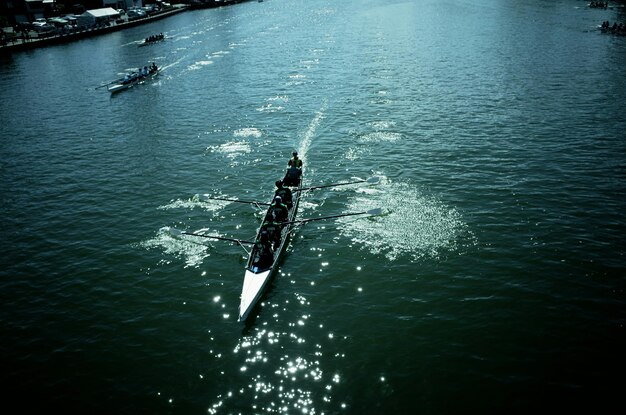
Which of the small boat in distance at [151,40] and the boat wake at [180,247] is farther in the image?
the small boat in distance at [151,40]

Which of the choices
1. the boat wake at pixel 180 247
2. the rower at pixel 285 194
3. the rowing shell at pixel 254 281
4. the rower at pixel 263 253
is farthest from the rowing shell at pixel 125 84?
the rower at pixel 263 253

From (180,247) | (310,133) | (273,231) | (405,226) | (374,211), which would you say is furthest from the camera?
(310,133)

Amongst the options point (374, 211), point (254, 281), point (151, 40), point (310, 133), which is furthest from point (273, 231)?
point (151, 40)

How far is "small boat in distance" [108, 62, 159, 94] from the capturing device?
237ft

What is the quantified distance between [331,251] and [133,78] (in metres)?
63.4

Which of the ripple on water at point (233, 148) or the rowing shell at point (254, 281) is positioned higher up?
the ripple on water at point (233, 148)

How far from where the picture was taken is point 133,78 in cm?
7631

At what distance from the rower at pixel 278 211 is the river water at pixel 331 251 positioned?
222 centimetres

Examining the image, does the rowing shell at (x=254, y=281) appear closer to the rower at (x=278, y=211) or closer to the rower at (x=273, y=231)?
the rower at (x=273, y=231)

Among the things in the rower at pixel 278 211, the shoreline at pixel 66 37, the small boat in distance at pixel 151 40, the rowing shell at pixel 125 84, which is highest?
the shoreline at pixel 66 37

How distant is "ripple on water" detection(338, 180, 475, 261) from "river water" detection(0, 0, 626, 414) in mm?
194

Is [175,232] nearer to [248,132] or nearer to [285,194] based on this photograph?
[285,194]

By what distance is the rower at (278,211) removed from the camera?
31.2 meters

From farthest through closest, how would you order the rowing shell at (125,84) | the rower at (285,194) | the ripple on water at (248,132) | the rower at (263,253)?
the rowing shell at (125,84), the ripple on water at (248,132), the rower at (285,194), the rower at (263,253)
